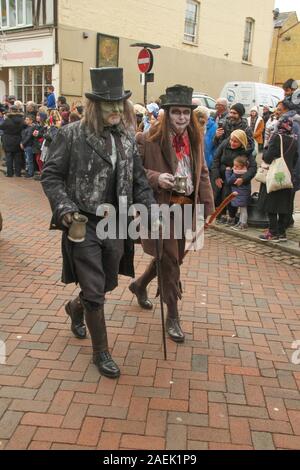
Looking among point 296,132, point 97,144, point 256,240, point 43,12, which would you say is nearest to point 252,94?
point 43,12

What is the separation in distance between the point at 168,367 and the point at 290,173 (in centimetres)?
380

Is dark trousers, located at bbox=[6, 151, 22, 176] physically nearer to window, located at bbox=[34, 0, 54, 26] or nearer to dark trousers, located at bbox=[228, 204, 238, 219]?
dark trousers, located at bbox=[228, 204, 238, 219]

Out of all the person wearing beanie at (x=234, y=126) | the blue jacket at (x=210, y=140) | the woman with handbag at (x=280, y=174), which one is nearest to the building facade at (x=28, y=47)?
the blue jacket at (x=210, y=140)

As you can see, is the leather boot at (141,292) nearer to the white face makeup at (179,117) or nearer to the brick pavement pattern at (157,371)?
the brick pavement pattern at (157,371)

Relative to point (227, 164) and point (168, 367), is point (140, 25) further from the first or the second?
point (168, 367)

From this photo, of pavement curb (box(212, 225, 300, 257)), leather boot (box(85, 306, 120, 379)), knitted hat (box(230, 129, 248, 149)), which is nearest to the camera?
leather boot (box(85, 306, 120, 379))

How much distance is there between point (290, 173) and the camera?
638 cm

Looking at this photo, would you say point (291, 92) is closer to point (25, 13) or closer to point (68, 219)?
point (68, 219)

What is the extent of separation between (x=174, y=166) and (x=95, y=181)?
0.79 metres

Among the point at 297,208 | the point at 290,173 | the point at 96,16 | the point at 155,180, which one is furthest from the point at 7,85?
the point at 155,180

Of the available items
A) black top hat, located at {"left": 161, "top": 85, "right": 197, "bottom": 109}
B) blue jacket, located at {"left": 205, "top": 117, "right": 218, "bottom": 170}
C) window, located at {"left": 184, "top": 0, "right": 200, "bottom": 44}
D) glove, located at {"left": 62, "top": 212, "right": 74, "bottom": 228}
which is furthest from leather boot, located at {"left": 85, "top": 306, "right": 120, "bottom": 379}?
window, located at {"left": 184, "top": 0, "right": 200, "bottom": 44}

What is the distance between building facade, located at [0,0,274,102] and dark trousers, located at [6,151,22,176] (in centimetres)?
691

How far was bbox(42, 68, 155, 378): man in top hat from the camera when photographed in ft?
10.2

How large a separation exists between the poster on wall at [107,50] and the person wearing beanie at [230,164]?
13095 mm
